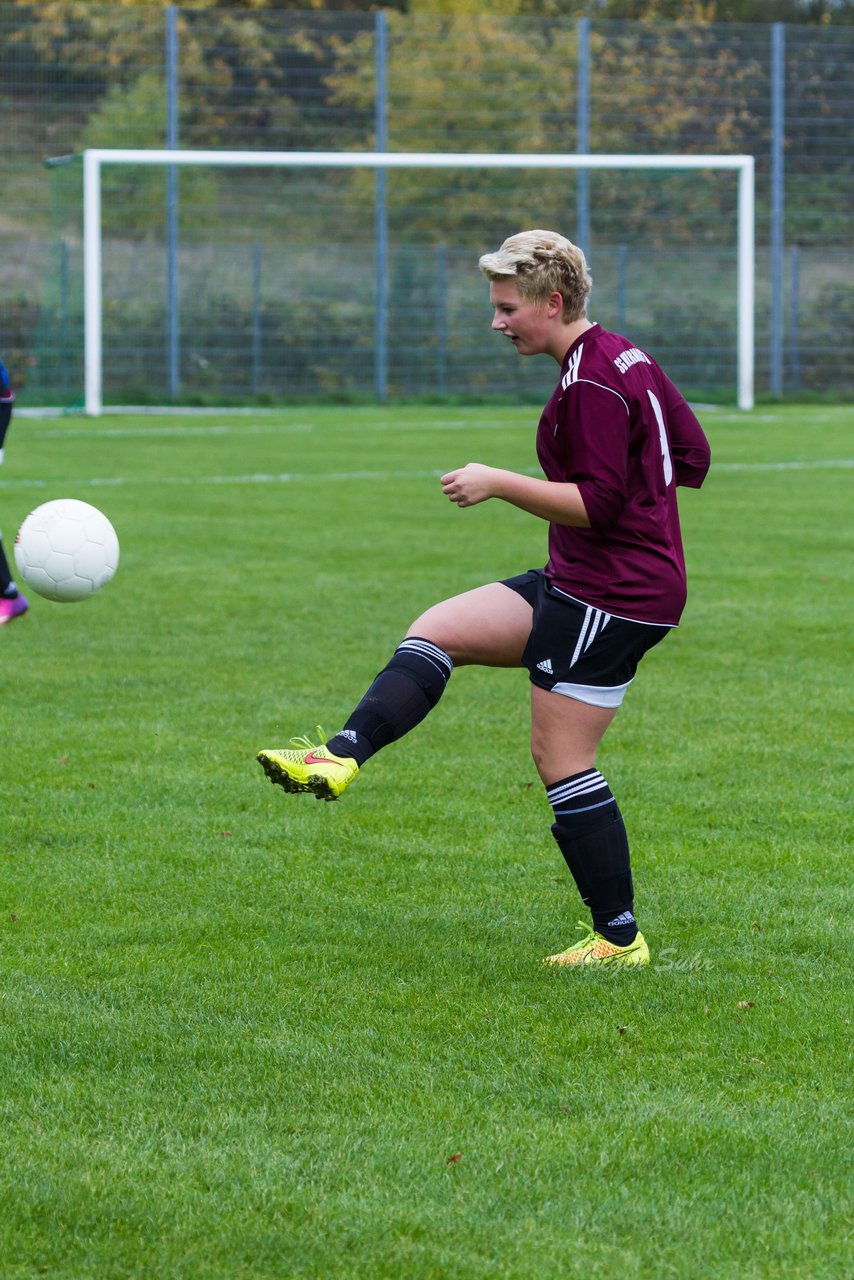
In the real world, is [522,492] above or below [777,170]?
below

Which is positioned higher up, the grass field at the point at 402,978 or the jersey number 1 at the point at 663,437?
the jersey number 1 at the point at 663,437

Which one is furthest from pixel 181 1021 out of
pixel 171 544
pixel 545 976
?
pixel 171 544

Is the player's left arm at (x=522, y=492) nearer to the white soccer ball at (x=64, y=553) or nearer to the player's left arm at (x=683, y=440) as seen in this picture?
the player's left arm at (x=683, y=440)

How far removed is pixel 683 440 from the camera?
14.2 feet

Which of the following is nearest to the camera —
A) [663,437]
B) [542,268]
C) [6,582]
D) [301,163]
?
[542,268]

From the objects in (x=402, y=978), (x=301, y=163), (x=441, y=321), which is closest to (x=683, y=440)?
(x=402, y=978)

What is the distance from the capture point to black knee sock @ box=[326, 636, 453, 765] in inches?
170

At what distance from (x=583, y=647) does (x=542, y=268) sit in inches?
34.6

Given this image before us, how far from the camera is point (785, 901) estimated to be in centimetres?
488

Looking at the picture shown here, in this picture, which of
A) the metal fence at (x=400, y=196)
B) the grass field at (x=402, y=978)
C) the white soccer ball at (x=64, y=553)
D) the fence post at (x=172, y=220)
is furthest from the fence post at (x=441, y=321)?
the white soccer ball at (x=64, y=553)

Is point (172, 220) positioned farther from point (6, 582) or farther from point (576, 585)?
point (576, 585)

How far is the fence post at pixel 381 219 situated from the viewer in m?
29.8

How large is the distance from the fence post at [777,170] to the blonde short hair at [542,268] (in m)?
27.6

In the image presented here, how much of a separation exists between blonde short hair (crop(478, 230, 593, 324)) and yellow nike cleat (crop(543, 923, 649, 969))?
1.51m
